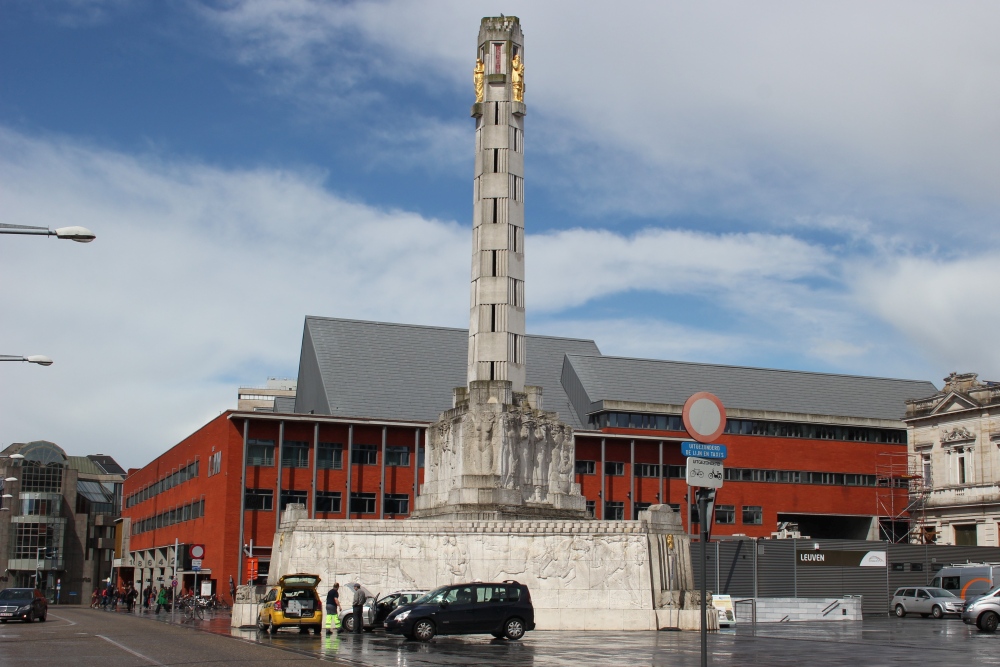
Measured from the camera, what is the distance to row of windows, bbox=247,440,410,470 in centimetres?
6384

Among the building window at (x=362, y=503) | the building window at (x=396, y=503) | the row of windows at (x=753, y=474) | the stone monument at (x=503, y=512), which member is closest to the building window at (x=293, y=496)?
the building window at (x=362, y=503)

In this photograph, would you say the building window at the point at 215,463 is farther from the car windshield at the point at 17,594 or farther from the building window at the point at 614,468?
the building window at the point at 614,468

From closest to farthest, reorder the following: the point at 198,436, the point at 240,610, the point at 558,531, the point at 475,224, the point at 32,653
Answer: the point at 32,653 → the point at 558,531 → the point at 240,610 → the point at 475,224 → the point at 198,436

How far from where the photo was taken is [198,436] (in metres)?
71.6

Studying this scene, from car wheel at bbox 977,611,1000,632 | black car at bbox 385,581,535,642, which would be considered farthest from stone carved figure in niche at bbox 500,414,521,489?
car wheel at bbox 977,611,1000,632

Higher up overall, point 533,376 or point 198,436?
point 533,376

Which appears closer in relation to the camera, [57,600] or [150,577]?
[150,577]

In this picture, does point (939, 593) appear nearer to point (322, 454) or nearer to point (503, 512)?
point (503, 512)

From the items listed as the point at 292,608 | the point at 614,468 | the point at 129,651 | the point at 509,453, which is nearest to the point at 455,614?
the point at 292,608

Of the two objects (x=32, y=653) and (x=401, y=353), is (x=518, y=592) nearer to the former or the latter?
(x=32, y=653)

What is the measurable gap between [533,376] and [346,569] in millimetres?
42744

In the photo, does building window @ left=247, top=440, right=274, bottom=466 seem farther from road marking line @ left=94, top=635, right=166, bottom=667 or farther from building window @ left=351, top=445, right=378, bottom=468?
road marking line @ left=94, top=635, right=166, bottom=667

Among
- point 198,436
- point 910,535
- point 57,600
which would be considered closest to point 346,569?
point 198,436

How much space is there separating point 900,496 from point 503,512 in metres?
49.3
